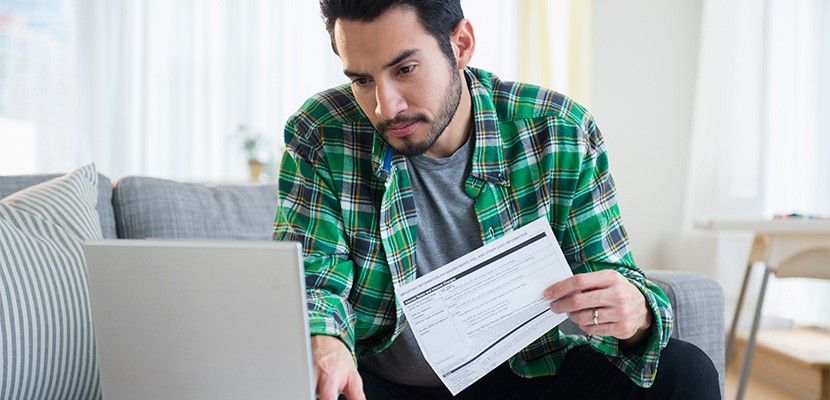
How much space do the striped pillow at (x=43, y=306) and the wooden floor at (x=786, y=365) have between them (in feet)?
7.05

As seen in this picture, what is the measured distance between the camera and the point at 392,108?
118 cm

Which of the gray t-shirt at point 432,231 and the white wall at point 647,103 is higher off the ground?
the white wall at point 647,103

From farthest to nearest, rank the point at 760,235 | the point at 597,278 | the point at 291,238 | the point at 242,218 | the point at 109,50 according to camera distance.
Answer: the point at 109,50
the point at 760,235
the point at 242,218
the point at 291,238
the point at 597,278

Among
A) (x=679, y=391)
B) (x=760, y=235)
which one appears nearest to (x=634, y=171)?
(x=760, y=235)

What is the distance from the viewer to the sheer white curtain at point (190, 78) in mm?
3863

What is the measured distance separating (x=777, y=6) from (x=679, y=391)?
2609 millimetres

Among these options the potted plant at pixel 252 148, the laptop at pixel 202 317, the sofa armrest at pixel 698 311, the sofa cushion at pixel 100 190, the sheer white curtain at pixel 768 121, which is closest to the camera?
the laptop at pixel 202 317

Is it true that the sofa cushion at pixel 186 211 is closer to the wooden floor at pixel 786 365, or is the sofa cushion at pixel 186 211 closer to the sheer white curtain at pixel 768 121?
the wooden floor at pixel 786 365

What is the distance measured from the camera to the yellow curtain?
387 cm

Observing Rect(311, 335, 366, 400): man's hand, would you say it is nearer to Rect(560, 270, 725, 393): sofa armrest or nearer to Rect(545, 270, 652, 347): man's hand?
Rect(545, 270, 652, 347): man's hand

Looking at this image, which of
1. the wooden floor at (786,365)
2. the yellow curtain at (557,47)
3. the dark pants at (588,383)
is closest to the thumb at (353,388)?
the dark pants at (588,383)

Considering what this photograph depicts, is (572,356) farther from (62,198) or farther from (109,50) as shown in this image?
(109,50)

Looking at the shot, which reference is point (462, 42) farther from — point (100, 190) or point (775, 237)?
point (775, 237)

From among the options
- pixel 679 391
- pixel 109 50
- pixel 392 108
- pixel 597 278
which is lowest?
pixel 679 391
